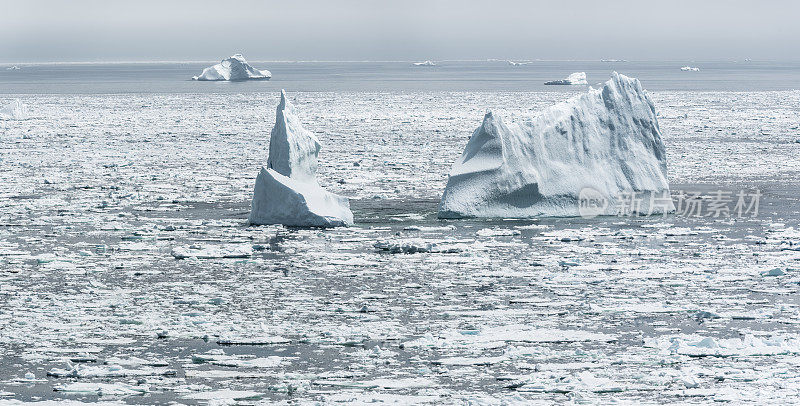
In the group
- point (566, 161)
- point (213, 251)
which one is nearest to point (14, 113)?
point (566, 161)

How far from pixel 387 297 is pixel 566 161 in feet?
18.2

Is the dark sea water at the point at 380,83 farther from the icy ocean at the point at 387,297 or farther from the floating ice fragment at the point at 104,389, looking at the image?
the floating ice fragment at the point at 104,389

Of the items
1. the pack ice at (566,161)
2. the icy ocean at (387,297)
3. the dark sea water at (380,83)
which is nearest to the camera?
the icy ocean at (387,297)

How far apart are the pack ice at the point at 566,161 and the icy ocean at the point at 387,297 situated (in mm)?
333

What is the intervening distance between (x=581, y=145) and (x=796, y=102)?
38.2 metres

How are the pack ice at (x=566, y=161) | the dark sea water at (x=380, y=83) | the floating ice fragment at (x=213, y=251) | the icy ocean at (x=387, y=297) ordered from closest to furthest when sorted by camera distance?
the icy ocean at (x=387, y=297) → the floating ice fragment at (x=213, y=251) → the pack ice at (x=566, y=161) → the dark sea water at (x=380, y=83)

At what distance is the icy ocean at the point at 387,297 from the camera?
782cm

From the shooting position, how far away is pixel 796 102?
50.3 meters

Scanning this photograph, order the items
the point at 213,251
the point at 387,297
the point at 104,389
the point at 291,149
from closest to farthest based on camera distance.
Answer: the point at 104,389 < the point at 387,297 < the point at 213,251 < the point at 291,149

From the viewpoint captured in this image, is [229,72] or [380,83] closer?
[380,83]

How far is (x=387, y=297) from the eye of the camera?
34.2 feet

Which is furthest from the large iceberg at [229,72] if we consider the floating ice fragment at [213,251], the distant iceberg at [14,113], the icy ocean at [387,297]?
the floating ice fragment at [213,251]

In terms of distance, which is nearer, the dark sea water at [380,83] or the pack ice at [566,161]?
the pack ice at [566,161]

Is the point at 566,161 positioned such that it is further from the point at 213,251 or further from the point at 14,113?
the point at 14,113
